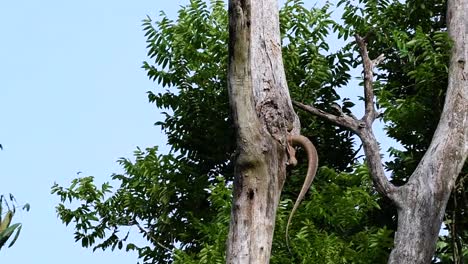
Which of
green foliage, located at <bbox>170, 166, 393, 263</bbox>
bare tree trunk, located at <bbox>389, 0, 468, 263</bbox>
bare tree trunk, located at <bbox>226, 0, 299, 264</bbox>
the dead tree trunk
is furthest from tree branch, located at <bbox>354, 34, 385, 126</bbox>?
bare tree trunk, located at <bbox>226, 0, 299, 264</bbox>

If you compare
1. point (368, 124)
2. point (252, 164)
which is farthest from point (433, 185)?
point (252, 164)

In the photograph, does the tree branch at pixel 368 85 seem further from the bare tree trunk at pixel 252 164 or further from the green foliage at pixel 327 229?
the bare tree trunk at pixel 252 164

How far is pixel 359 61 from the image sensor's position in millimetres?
17172

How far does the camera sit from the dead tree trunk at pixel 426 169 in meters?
13.3

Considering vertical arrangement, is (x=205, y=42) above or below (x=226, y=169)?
above

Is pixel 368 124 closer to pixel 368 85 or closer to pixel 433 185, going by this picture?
pixel 368 85

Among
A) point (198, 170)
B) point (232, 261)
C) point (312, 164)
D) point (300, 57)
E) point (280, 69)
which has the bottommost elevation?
point (232, 261)

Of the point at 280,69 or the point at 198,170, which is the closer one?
the point at 280,69

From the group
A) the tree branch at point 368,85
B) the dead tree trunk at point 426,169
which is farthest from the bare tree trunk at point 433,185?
the tree branch at point 368,85

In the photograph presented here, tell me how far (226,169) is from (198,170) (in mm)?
375

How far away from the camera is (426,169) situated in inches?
539

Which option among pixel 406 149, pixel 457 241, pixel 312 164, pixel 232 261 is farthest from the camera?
pixel 406 149

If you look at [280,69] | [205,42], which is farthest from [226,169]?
[280,69]

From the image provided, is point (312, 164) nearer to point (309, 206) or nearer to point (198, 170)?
point (309, 206)
